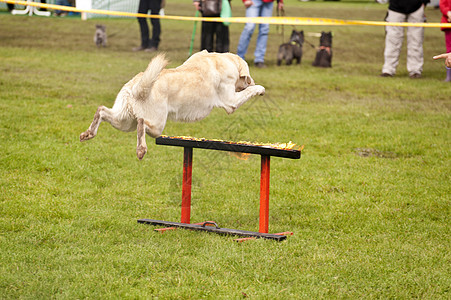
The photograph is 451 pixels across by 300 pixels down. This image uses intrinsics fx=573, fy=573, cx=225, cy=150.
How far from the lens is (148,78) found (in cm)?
321

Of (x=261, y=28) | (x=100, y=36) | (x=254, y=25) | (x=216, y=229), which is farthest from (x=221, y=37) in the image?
(x=216, y=229)

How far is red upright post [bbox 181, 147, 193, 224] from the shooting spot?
596 cm

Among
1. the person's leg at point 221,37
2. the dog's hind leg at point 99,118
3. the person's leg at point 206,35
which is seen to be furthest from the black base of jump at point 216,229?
the person's leg at point 221,37

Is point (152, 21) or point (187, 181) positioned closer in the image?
point (187, 181)

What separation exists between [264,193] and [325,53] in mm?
12309

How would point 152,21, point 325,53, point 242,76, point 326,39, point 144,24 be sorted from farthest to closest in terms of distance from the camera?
point 144,24, point 152,21, point 326,39, point 325,53, point 242,76

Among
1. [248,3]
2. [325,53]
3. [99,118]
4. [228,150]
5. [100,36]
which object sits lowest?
[228,150]

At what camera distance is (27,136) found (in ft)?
29.7

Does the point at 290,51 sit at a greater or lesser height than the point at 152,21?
lesser

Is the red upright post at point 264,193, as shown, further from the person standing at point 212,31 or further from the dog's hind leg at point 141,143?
the person standing at point 212,31

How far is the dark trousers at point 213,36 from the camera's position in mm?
13844

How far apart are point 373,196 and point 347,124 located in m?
3.57

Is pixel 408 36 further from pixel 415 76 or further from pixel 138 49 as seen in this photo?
pixel 138 49

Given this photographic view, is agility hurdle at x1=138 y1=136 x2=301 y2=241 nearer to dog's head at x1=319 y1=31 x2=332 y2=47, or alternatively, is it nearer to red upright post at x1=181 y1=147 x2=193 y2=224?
red upright post at x1=181 y1=147 x2=193 y2=224
